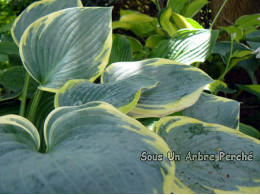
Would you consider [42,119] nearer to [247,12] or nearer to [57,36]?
[57,36]

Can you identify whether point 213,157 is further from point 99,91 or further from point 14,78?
point 14,78

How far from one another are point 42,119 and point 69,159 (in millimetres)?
375

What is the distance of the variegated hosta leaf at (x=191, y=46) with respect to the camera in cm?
71

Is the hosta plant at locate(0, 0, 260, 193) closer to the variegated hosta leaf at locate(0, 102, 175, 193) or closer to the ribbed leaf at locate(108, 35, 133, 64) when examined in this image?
the variegated hosta leaf at locate(0, 102, 175, 193)

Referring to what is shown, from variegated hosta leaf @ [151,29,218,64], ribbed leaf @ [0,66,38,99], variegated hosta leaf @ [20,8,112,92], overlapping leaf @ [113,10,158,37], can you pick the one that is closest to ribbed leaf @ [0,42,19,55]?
ribbed leaf @ [0,66,38,99]

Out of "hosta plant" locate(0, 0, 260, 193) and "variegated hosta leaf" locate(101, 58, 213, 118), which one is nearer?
"hosta plant" locate(0, 0, 260, 193)

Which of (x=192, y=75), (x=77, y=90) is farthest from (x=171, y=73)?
(x=77, y=90)

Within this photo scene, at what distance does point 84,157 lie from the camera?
0.28 meters

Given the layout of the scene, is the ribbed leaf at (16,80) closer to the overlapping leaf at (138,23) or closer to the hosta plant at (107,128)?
the hosta plant at (107,128)

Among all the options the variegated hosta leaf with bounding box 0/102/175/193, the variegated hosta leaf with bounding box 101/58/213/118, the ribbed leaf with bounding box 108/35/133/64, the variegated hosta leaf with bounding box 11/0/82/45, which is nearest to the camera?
the variegated hosta leaf with bounding box 0/102/175/193

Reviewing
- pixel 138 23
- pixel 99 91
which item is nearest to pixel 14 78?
pixel 99 91

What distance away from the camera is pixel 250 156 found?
1.33 ft

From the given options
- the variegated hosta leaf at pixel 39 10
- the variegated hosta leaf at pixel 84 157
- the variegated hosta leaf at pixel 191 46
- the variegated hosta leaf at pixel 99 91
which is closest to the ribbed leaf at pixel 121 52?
the variegated hosta leaf at pixel 191 46

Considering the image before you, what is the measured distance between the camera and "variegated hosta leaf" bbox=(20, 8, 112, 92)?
555 mm
